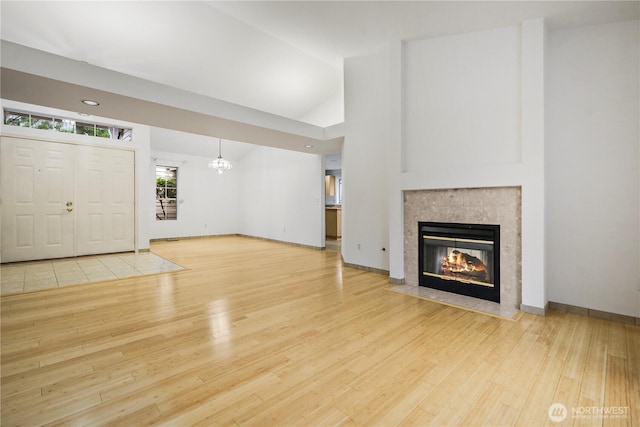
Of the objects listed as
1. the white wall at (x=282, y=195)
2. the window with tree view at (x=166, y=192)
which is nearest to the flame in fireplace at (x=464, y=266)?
the white wall at (x=282, y=195)

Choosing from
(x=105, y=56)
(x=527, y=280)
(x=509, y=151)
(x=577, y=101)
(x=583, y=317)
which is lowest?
(x=583, y=317)

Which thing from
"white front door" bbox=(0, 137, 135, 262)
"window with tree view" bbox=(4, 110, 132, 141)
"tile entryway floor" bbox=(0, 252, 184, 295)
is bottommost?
"tile entryway floor" bbox=(0, 252, 184, 295)

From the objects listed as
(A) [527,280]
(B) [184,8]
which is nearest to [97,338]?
(A) [527,280]

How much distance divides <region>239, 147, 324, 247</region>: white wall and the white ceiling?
198 centimetres

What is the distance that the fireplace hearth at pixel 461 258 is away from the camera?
131 inches

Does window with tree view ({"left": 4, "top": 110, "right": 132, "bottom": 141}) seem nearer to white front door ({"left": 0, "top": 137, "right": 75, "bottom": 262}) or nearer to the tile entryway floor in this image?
white front door ({"left": 0, "top": 137, "right": 75, "bottom": 262})

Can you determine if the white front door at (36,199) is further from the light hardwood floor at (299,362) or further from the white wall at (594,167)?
the white wall at (594,167)

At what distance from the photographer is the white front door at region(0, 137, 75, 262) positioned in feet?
17.3

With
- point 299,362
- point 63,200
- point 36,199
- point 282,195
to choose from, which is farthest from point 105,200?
point 299,362

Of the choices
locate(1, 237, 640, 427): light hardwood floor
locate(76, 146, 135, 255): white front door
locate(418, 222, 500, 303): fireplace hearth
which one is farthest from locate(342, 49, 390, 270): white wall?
locate(76, 146, 135, 255): white front door

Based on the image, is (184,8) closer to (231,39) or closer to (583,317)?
(231,39)

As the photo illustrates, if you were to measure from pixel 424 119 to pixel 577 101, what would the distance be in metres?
1.56

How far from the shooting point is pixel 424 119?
3.87m

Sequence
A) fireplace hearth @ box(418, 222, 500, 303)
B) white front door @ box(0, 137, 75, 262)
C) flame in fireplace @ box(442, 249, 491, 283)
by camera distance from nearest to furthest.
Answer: fireplace hearth @ box(418, 222, 500, 303) < flame in fireplace @ box(442, 249, 491, 283) < white front door @ box(0, 137, 75, 262)
